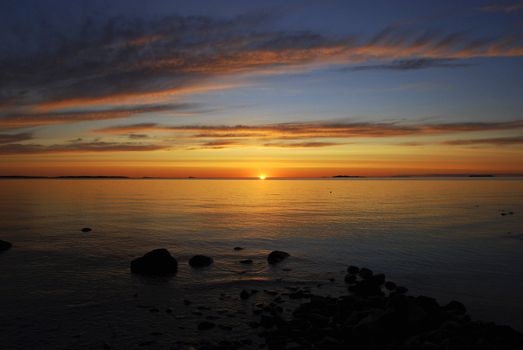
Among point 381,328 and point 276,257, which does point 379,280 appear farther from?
point 276,257

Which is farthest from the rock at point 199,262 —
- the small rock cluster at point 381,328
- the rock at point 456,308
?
the rock at point 456,308

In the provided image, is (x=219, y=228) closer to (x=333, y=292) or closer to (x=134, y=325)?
(x=333, y=292)

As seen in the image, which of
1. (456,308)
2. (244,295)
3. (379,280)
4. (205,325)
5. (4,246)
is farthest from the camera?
(4,246)

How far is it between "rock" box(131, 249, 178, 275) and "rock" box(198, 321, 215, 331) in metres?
10.5

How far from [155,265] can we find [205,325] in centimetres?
1124

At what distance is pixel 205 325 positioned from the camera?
17328 millimetres

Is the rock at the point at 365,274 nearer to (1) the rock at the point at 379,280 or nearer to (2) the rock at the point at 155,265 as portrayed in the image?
(1) the rock at the point at 379,280

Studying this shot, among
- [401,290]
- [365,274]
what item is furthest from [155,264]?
[401,290]

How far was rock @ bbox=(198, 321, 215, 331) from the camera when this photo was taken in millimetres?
17164

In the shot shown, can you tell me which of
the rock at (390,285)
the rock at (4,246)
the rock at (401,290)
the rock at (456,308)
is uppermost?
the rock at (4,246)

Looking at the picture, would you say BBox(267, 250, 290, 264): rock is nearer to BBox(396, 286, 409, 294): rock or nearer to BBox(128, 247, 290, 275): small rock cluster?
BBox(128, 247, 290, 275): small rock cluster

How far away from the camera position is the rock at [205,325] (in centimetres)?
1716

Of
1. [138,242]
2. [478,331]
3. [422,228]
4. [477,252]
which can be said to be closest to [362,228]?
[422,228]

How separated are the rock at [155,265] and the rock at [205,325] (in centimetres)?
1053
